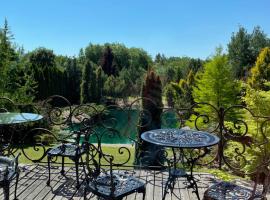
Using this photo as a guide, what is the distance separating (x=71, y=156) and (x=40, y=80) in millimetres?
20496

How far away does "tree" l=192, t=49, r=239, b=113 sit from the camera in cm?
1052

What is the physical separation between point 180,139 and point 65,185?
1646 mm

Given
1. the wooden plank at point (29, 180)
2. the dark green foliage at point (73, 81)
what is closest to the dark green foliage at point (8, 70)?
the wooden plank at point (29, 180)

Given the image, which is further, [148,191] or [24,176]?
[24,176]

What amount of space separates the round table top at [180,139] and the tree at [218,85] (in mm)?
7468

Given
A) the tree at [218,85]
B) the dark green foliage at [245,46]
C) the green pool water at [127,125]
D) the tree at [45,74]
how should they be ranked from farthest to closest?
the dark green foliage at [245,46], the tree at [45,74], the tree at [218,85], the green pool water at [127,125]

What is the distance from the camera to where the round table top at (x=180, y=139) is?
9.19 feet

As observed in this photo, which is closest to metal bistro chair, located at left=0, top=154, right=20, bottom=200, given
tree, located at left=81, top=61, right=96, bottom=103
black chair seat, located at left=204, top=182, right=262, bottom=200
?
black chair seat, located at left=204, top=182, right=262, bottom=200

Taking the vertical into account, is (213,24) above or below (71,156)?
above

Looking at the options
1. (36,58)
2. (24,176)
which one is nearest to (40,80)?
(36,58)

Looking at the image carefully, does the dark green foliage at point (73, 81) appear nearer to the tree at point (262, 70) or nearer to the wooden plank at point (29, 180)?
the tree at point (262, 70)

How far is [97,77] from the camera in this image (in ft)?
92.4

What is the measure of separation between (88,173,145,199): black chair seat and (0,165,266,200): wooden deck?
0.90 m

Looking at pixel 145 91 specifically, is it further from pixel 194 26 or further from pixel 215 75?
pixel 194 26
